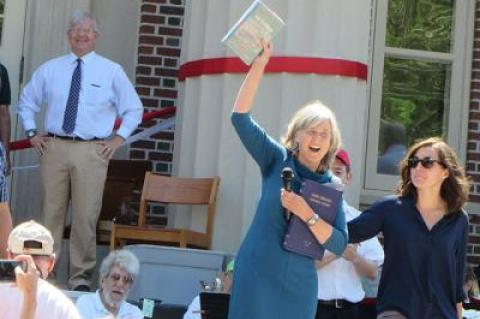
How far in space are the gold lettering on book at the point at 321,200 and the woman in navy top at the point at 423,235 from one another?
731 millimetres

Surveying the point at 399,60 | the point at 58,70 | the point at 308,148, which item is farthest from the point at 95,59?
the point at 308,148

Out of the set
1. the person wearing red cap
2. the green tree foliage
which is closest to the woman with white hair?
the person wearing red cap

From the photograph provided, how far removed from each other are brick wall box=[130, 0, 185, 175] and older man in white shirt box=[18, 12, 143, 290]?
126 centimetres

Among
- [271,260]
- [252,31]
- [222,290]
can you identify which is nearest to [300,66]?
[222,290]

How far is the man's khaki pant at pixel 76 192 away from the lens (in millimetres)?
10219

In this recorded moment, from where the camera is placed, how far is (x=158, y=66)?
12008mm

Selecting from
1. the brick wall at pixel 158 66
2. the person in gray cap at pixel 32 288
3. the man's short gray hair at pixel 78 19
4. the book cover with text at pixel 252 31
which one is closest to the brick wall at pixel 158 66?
the brick wall at pixel 158 66

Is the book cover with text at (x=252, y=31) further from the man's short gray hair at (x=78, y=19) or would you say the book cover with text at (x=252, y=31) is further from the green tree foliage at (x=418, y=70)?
the green tree foliage at (x=418, y=70)

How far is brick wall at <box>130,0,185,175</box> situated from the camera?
12.0 m

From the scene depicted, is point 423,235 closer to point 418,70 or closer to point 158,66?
point 158,66

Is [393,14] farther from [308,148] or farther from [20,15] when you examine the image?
[308,148]

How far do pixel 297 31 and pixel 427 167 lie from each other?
2.87 metres

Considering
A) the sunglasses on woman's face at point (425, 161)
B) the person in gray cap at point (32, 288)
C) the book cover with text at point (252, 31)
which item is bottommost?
the person in gray cap at point (32, 288)

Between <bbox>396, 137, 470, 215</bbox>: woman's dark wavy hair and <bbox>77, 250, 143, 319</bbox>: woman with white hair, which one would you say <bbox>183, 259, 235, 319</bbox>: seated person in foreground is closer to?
<bbox>77, 250, 143, 319</bbox>: woman with white hair
